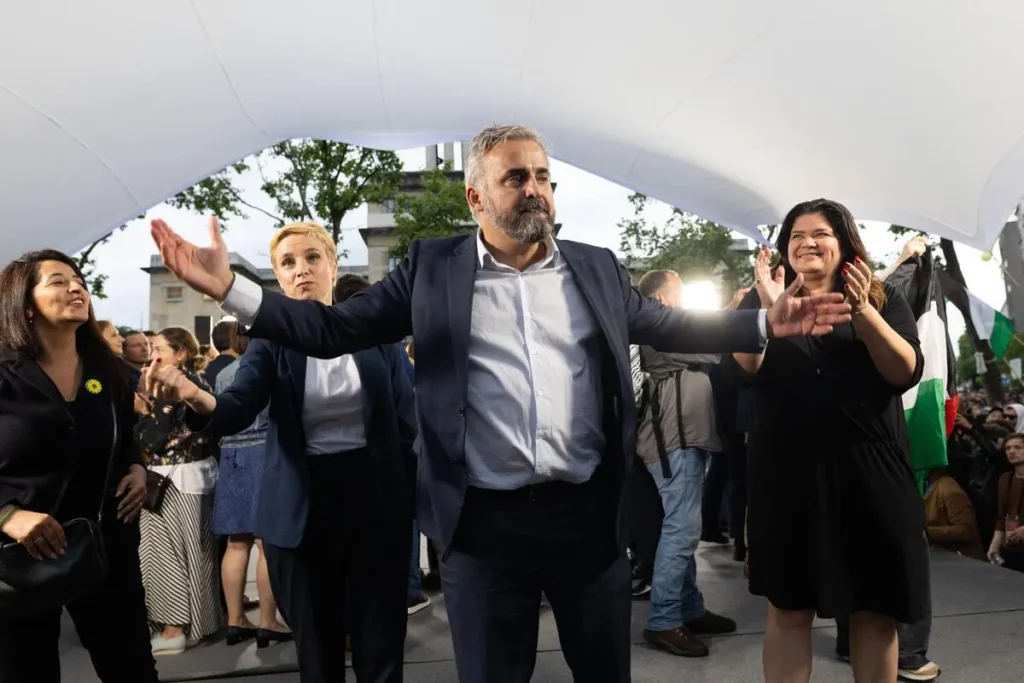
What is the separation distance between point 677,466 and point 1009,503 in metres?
3.63

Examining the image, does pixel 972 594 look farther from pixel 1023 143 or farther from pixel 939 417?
pixel 1023 143

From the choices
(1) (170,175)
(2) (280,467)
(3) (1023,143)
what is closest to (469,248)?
(2) (280,467)

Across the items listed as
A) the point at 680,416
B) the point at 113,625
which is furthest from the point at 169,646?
the point at 680,416

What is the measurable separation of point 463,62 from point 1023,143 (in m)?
3.77

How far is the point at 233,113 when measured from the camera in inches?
252

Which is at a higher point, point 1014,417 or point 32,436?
point 32,436

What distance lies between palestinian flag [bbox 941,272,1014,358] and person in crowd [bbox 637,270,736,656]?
2416 millimetres

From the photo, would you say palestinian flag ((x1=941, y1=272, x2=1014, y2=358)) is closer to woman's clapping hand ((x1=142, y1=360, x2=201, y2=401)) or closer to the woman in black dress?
the woman in black dress

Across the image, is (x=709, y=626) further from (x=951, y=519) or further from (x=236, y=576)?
(x=951, y=519)

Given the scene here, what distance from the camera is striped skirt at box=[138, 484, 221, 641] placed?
458 centimetres

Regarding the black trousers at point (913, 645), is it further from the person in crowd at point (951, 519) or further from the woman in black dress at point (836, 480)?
the person in crowd at point (951, 519)

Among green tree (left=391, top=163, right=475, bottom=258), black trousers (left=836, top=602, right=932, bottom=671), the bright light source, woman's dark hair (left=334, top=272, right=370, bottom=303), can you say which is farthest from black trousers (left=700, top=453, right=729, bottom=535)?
green tree (left=391, top=163, right=475, bottom=258)

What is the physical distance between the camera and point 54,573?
2.34m

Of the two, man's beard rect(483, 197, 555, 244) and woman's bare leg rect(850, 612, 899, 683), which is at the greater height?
man's beard rect(483, 197, 555, 244)
